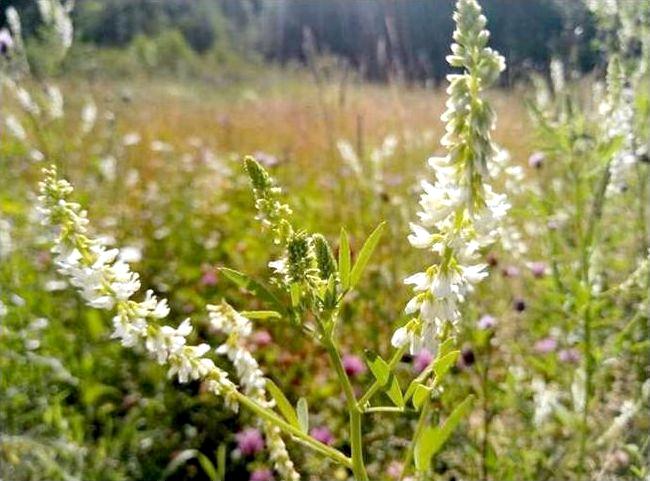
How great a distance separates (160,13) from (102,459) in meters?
12.8

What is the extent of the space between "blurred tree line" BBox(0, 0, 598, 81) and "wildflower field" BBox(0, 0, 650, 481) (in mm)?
139

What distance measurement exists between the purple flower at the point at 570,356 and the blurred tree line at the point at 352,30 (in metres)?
0.88

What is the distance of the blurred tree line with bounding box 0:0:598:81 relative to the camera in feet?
11.8

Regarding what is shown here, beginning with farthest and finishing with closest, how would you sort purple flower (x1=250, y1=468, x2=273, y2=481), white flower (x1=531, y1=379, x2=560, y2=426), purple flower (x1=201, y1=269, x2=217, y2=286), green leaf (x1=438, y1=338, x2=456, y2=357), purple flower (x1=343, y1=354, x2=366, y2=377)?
purple flower (x1=201, y1=269, x2=217, y2=286), purple flower (x1=343, y1=354, x2=366, y2=377), purple flower (x1=250, y1=468, x2=273, y2=481), white flower (x1=531, y1=379, x2=560, y2=426), green leaf (x1=438, y1=338, x2=456, y2=357)

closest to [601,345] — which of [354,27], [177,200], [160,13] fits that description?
[177,200]

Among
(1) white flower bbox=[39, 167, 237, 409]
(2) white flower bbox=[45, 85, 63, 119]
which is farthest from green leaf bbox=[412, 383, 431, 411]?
(2) white flower bbox=[45, 85, 63, 119]

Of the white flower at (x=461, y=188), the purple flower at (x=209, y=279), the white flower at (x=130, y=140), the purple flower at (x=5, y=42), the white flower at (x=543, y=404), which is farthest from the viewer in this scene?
the white flower at (x=130, y=140)

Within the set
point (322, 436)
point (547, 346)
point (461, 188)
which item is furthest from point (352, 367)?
point (461, 188)

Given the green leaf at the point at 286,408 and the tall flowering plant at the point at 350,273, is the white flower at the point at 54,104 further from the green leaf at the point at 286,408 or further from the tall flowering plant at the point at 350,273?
the green leaf at the point at 286,408

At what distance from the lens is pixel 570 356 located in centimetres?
225

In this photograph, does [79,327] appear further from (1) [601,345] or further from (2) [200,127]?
(2) [200,127]

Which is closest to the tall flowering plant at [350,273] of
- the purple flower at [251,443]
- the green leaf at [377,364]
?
the green leaf at [377,364]

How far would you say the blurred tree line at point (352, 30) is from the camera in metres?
3.59

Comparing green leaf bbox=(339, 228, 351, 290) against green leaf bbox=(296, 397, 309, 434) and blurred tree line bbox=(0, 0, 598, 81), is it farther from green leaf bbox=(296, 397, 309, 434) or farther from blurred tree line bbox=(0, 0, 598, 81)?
blurred tree line bbox=(0, 0, 598, 81)
